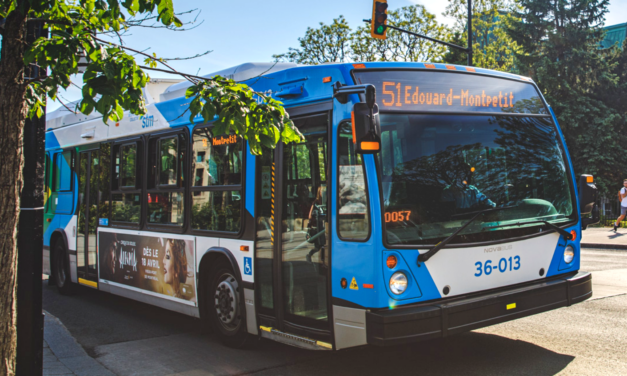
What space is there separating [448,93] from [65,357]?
15.4 feet

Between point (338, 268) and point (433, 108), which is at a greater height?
point (433, 108)

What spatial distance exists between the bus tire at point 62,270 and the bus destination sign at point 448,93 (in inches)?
291

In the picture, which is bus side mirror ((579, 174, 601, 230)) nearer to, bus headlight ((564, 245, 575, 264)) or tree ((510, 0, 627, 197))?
bus headlight ((564, 245, 575, 264))

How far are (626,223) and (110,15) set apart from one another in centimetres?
2245

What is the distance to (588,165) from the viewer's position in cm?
2864

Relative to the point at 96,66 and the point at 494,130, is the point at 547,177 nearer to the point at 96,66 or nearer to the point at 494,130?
the point at 494,130

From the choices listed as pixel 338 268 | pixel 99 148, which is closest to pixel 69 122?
pixel 99 148

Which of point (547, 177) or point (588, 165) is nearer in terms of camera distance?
point (547, 177)

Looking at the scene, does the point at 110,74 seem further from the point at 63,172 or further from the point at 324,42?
the point at 324,42

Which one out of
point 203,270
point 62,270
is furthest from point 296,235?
point 62,270

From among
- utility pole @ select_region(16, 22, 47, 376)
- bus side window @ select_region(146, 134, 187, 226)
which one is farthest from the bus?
utility pole @ select_region(16, 22, 47, 376)

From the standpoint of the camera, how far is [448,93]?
17.7 feet

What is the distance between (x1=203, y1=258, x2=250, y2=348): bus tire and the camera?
6359mm

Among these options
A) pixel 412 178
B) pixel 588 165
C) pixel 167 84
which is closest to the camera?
pixel 412 178
